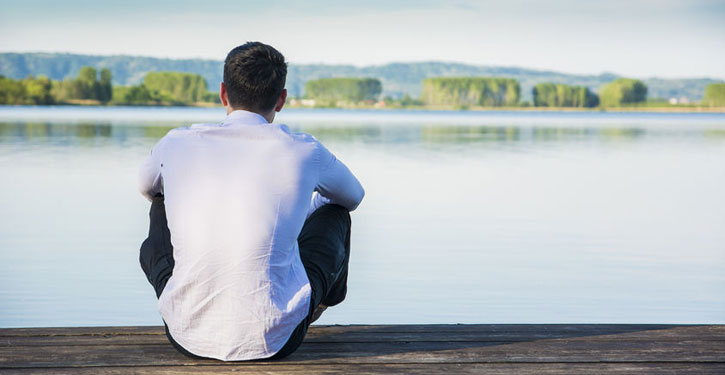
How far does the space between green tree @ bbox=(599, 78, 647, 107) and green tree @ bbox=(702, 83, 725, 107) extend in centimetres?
847

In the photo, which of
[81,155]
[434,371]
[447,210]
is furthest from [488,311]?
[81,155]

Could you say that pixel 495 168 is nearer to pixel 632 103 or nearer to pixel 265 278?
pixel 265 278

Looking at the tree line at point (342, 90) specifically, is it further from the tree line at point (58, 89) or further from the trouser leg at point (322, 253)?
the trouser leg at point (322, 253)

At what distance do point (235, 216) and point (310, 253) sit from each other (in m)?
0.39

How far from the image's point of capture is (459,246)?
26.9ft

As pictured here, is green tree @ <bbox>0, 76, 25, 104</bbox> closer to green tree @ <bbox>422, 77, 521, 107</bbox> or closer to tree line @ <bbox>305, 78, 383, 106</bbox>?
tree line @ <bbox>305, 78, 383, 106</bbox>

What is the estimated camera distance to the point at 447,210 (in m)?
10.8

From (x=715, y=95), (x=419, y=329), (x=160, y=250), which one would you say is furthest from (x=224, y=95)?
(x=715, y=95)

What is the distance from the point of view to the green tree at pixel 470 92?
413ft

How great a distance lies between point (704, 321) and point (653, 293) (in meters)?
0.65

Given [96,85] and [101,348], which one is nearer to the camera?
[101,348]

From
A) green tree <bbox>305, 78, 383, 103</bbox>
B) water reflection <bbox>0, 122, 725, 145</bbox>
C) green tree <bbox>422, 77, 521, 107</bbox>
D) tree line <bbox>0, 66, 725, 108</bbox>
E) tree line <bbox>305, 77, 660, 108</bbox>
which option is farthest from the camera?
green tree <bbox>305, 78, 383, 103</bbox>

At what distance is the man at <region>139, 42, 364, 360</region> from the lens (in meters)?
2.23

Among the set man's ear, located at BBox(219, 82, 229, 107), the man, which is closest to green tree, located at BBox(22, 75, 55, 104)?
man's ear, located at BBox(219, 82, 229, 107)
